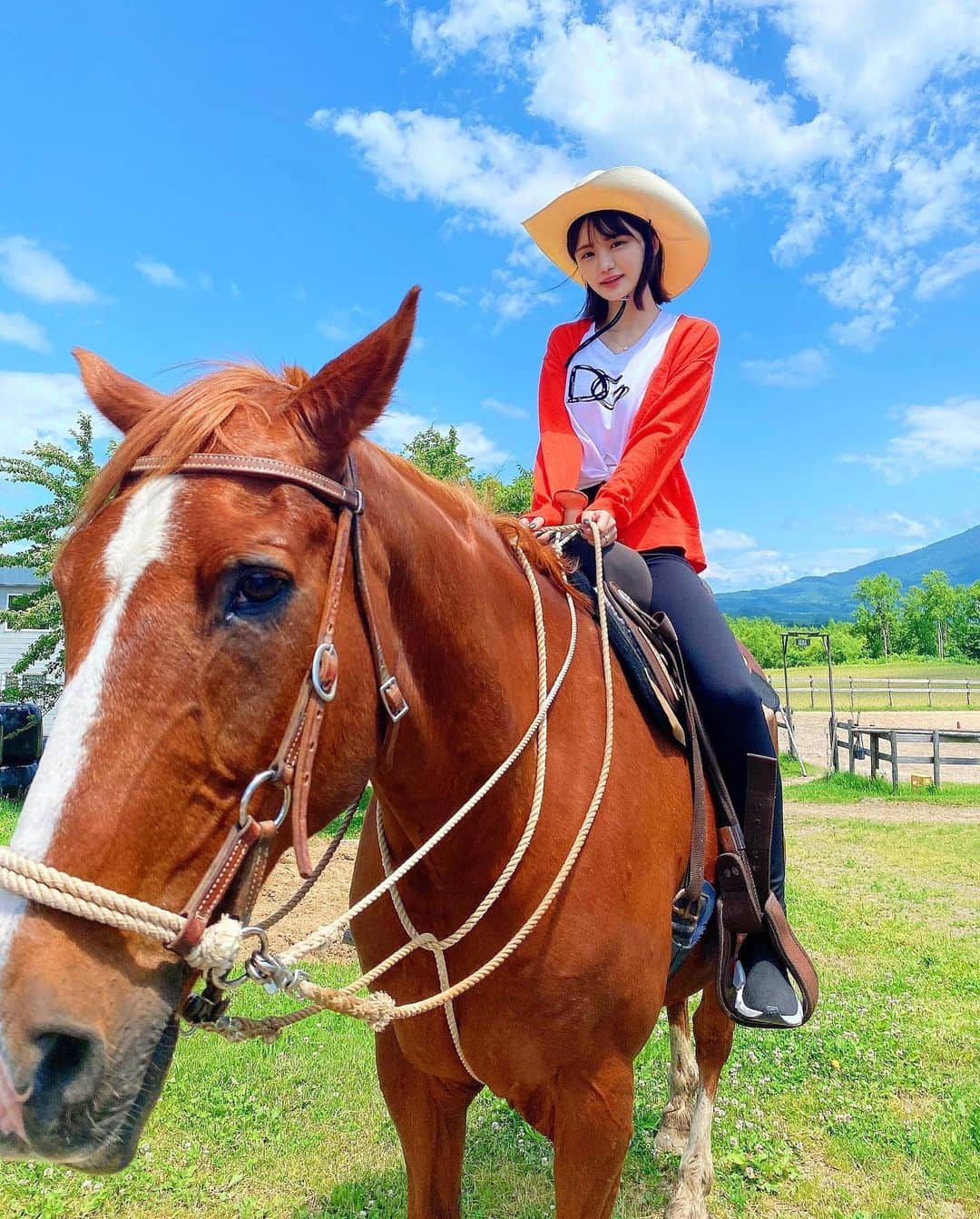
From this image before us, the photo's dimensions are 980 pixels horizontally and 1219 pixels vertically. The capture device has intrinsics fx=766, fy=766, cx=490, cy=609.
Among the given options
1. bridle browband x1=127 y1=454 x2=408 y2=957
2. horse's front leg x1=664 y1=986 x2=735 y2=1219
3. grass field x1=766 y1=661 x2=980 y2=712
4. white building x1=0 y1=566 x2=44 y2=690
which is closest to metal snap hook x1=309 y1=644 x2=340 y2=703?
bridle browband x1=127 y1=454 x2=408 y2=957

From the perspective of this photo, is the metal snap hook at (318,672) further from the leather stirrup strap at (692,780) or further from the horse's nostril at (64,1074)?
the leather stirrup strap at (692,780)

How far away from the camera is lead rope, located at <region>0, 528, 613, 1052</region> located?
117 cm

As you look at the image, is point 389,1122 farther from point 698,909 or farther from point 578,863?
point 578,863

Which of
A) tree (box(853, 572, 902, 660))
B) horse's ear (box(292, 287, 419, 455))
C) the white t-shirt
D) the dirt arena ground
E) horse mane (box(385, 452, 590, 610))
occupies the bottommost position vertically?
the dirt arena ground

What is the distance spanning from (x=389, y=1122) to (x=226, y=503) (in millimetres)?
4158

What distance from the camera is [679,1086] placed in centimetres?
420

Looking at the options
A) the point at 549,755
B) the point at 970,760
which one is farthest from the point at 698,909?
the point at 970,760

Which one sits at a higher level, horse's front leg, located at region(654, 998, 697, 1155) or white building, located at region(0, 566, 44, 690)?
white building, located at region(0, 566, 44, 690)

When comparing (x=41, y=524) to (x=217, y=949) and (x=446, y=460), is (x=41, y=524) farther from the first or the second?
(x=217, y=949)

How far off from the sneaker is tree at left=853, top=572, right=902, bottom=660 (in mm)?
89034

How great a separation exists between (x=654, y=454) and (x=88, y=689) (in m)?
2.14

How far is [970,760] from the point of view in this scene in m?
15.9

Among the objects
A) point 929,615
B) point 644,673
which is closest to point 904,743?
point 644,673

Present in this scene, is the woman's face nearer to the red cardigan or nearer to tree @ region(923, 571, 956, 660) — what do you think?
the red cardigan
